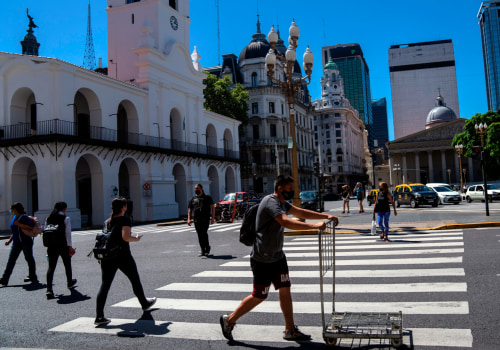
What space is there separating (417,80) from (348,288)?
178003 millimetres

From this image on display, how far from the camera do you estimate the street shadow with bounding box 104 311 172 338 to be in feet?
17.7

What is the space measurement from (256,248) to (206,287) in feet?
10.5

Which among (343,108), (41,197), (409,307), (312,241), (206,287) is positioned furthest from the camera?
(343,108)

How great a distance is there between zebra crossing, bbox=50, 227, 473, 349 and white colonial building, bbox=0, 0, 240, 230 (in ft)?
65.0

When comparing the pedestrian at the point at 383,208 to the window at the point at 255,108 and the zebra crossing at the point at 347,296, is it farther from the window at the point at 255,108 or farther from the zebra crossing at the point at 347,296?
the window at the point at 255,108

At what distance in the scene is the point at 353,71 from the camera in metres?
180

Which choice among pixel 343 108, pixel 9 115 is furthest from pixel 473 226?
pixel 343 108

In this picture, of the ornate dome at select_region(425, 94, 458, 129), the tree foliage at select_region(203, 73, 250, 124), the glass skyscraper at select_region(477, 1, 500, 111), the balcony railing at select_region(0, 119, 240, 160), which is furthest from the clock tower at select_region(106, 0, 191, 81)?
the glass skyscraper at select_region(477, 1, 500, 111)

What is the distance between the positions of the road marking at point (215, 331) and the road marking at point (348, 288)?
180 cm

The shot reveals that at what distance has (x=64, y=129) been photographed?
26.0m

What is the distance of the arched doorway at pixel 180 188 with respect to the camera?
38469 millimetres

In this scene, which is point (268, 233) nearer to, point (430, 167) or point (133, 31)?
point (133, 31)

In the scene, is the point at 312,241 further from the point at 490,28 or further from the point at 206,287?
the point at 490,28

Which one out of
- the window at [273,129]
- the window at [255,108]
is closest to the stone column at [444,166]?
the window at [273,129]
